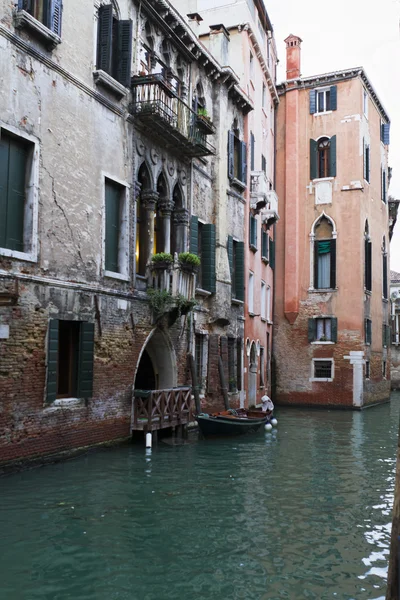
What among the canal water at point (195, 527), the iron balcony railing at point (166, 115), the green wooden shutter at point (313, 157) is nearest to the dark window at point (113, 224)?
the iron balcony railing at point (166, 115)

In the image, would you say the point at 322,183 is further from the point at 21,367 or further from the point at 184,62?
the point at 21,367

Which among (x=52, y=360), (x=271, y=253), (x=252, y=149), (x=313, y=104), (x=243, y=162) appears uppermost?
(x=313, y=104)

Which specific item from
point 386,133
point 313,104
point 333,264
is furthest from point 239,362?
point 386,133

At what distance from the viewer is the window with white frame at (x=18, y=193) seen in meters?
9.14

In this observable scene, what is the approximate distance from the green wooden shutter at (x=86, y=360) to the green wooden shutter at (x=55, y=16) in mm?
4660

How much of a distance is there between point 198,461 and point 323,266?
1512cm

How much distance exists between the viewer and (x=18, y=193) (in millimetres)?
9422

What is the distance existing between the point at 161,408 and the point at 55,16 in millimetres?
7114

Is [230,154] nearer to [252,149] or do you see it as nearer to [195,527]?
[252,149]

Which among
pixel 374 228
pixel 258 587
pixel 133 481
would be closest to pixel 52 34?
pixel 133 481

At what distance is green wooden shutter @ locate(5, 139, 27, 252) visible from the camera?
926 centimetres

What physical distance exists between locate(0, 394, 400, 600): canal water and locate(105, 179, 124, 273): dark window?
135 inches

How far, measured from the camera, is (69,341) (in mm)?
10750

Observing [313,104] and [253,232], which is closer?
[253,232]
